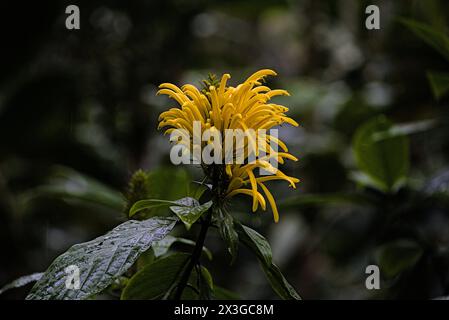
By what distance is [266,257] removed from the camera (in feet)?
2.42

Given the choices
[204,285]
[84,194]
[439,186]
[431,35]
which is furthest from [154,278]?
[431,35]

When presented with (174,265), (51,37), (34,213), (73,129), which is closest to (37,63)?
(51,37)

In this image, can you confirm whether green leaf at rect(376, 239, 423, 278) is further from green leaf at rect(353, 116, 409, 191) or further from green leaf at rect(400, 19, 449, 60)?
green leaf at rect(400, 19, 449, 60)

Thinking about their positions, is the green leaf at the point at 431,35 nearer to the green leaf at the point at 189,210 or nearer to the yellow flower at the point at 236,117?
the yellow flower at the point at 236,117

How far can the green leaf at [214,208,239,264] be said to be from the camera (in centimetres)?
71

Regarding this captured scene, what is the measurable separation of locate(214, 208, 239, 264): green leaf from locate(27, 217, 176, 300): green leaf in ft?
0.21

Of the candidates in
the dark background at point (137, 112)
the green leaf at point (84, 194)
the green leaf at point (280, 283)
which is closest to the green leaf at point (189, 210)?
the green leaf at point (280, 283)

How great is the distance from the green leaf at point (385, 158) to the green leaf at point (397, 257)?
0.47ft

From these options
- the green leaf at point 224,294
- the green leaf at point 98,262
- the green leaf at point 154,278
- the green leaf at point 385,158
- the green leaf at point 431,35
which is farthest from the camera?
the green leaf at point 385,158

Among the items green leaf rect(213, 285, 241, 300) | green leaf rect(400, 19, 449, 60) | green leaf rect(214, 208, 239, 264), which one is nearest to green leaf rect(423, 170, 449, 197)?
green leaf rect(400, 19, 449, 60)

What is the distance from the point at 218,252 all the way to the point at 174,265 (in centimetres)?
114

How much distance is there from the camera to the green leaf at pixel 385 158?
126cm

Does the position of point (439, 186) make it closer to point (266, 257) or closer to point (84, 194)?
point (266, 257)

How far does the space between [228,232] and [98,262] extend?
0.16 m
